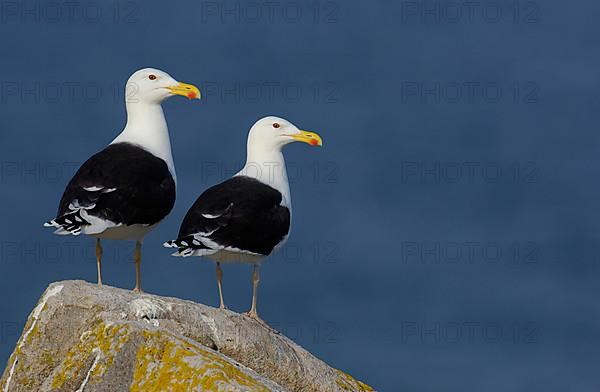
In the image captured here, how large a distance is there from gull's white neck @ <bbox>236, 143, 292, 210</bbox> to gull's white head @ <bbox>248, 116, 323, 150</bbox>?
3.0 inches

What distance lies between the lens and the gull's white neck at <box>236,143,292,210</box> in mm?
17969

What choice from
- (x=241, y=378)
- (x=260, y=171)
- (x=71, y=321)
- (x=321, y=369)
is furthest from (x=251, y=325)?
(x=260, y=171)

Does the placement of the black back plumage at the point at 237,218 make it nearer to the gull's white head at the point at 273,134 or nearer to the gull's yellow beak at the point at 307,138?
the gull's white head at the point at 273,134

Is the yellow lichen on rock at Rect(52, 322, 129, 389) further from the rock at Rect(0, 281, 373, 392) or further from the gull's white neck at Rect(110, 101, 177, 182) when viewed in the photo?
the gull's white neck at Rect(110, 101, 177, 182)

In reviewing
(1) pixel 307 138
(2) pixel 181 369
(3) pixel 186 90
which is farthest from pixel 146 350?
(1) pixel 307 138

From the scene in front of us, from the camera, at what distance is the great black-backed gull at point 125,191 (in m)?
15.9

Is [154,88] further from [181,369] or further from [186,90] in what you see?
Result: [181,369]

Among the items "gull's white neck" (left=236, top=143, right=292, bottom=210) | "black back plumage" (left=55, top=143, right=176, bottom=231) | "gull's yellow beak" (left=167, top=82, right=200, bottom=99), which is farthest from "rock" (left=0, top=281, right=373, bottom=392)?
"gull's yellow beak" (left=167, top=82, right=200, bottom=99)

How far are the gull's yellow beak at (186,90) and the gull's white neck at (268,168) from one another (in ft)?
4.13

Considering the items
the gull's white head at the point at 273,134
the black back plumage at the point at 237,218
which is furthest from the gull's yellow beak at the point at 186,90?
the black back plumage at the point at 237,218

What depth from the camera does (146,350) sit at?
34.7ft

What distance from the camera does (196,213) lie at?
16.5 meters

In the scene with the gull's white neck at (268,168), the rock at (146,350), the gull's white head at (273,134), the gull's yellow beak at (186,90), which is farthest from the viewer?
the gull's white head at (273,134)

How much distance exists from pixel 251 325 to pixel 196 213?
3238 millimetres
